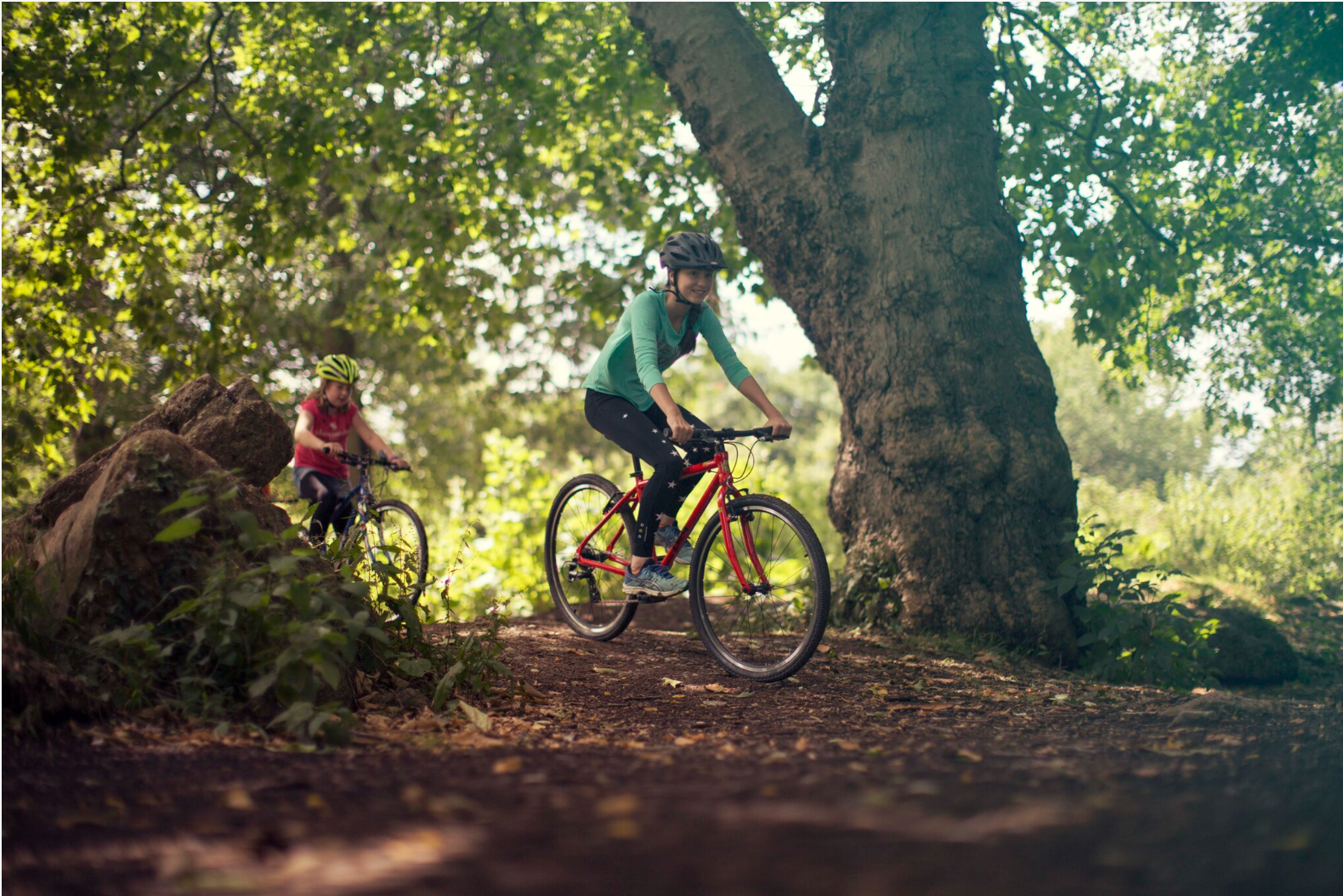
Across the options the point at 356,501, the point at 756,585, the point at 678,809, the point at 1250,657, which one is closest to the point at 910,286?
the point at 756,585

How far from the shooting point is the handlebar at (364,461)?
7.00m

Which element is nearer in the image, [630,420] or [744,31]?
[630,420]

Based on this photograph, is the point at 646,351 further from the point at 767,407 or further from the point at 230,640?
the point at 230,640

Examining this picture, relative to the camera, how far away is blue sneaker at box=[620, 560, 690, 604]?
18.0ft

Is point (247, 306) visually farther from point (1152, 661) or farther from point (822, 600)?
point (1152, 661)

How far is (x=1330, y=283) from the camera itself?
10312 mm

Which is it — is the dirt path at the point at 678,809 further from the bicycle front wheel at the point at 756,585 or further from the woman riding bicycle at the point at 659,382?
the woman riding bicycle at the point at 659,382

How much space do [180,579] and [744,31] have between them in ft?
21.0

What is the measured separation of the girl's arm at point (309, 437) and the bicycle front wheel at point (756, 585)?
9.64 feet

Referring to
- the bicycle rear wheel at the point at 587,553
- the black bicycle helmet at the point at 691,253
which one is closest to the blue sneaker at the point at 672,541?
the bicycle rear wheel at the point at 587,553

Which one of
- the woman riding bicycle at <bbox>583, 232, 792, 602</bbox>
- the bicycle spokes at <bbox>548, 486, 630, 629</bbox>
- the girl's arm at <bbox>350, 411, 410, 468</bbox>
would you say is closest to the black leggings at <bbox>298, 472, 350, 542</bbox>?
the girl's arm at <bbox>350, 411, 410, 468</bbox>

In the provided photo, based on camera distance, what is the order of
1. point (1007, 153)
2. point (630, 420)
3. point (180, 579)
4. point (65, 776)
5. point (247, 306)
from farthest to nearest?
point (247, 306) < point (1007, 153) < point (630, 420) < point (180, 579) < point (65, 776)

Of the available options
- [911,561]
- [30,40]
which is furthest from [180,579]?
[30,40]

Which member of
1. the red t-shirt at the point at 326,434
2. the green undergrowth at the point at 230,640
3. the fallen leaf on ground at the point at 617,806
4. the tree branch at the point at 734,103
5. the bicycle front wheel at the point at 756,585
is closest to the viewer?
the fallen leaf on ground at the point at 617,806
